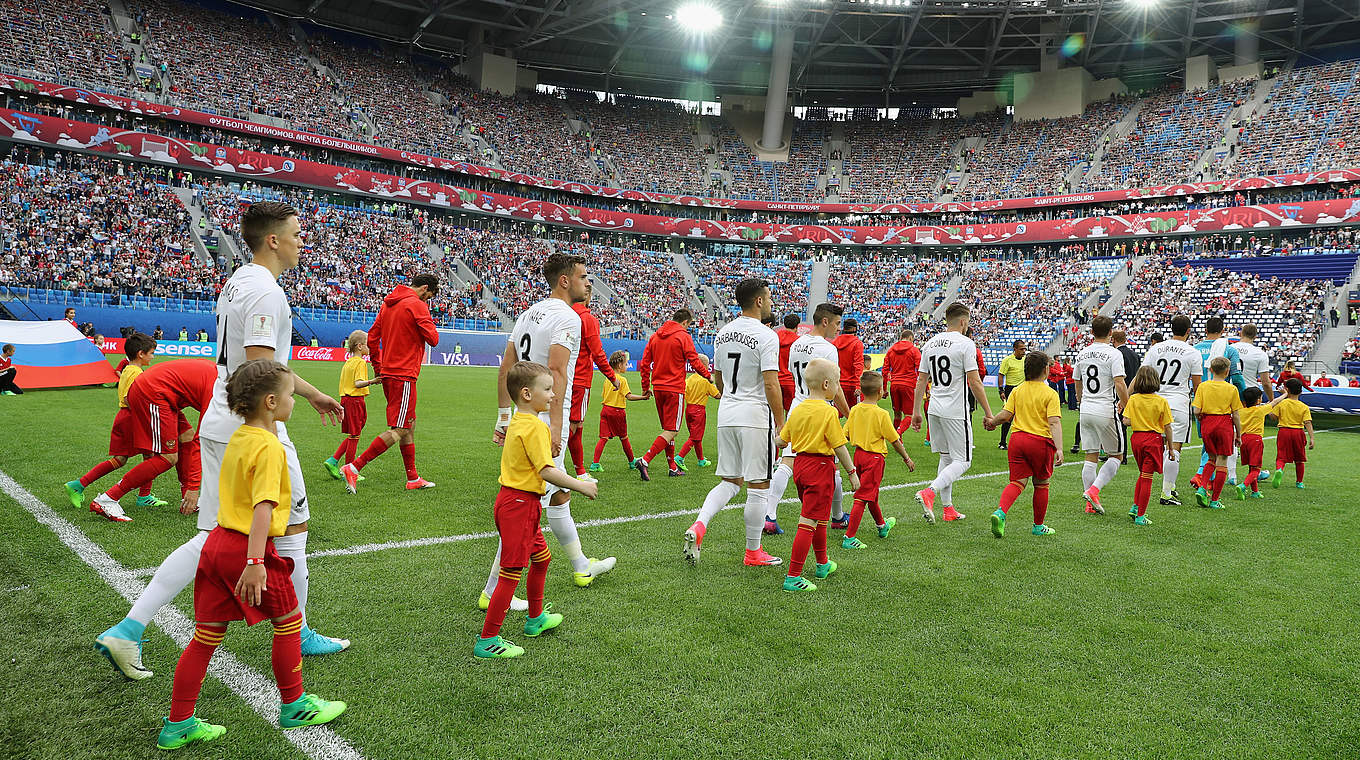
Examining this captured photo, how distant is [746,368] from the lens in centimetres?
553

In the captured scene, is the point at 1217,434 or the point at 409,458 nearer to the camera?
the point at 409,458

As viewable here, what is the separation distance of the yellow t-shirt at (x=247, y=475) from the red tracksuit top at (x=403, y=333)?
4.54 m

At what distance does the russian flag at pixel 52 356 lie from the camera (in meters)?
15.3

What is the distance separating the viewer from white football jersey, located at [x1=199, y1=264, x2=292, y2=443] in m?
3.51

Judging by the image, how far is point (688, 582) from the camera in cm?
502

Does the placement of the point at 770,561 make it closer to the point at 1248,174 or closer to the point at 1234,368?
the point at 1234,368

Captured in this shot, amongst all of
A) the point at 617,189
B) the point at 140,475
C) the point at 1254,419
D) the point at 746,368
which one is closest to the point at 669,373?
the point at 746,368

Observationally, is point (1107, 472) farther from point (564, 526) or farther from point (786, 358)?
point (564, 526)

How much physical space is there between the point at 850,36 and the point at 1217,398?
A: 50.0 m

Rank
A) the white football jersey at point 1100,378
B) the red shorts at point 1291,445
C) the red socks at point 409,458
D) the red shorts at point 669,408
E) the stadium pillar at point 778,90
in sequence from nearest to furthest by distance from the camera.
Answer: the red socks at point 409,458 → the white football jersey at point 1100,378 → the red shorts at point 669,408 → the red shorts at point 1291,445 → the stadium pillar at point 778,90

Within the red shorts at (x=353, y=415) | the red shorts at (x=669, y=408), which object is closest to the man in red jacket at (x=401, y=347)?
the red shorts at (x=353, y=415)

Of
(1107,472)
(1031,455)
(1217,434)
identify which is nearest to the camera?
(1031,455)

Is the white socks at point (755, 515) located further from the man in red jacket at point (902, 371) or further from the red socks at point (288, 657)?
the man in red jacket at point (902, 371)

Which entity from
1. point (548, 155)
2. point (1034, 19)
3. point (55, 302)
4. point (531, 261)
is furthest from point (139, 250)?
point (1034, 19)
